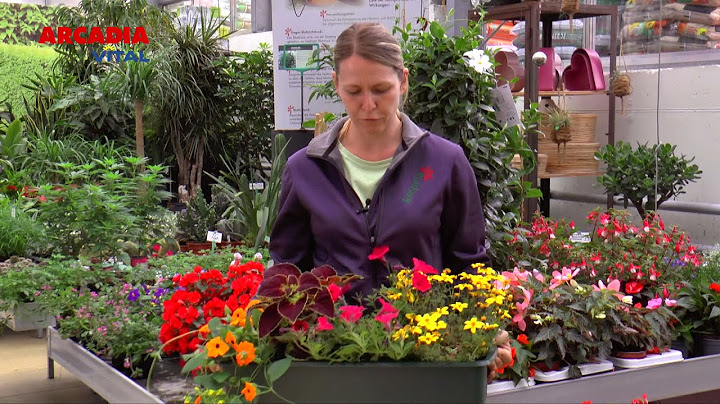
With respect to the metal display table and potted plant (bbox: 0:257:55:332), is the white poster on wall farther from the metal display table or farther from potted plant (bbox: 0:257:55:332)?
the metal display table

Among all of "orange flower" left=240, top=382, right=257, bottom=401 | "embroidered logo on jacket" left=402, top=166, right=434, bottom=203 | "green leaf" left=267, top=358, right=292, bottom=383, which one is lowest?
"orange flower" left=240, top=382, right=257, bottom=401

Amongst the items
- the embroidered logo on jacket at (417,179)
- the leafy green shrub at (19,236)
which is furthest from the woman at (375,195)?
the leafy green shrub at (19,236)

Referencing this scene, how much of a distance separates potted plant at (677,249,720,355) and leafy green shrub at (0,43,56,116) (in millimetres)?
11753

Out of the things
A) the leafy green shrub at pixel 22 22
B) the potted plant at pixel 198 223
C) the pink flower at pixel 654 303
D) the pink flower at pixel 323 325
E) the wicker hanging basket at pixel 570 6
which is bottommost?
the potted plant at pixel 198 223

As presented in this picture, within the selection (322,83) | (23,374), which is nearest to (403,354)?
(23,374)

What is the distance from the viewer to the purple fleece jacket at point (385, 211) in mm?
2041

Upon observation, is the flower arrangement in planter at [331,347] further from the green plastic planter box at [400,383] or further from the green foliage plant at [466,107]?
the green foliage plant at [466,107]

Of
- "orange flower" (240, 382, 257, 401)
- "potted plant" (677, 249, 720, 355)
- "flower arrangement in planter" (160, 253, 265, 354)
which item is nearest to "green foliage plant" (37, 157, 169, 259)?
"flower arrangement in planter" (160, 253, 265, 354)

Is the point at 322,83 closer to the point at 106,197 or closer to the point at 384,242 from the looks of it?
the point at 106,197

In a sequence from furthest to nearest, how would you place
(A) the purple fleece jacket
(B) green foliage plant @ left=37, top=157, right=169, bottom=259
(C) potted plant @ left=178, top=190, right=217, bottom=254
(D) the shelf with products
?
(C) potted plant @ left=178, top=190, right=217, bottom=254
(D) the shelf with products
(B) green foliage plant @ left=37, top=157, right=169, bottom=259
(A) the purple fleece jacket

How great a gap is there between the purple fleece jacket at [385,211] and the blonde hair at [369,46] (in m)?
0.22

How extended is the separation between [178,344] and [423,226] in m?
0.85

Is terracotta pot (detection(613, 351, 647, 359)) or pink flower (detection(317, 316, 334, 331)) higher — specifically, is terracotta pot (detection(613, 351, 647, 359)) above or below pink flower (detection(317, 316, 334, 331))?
below

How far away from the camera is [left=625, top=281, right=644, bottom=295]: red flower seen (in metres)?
2.82
